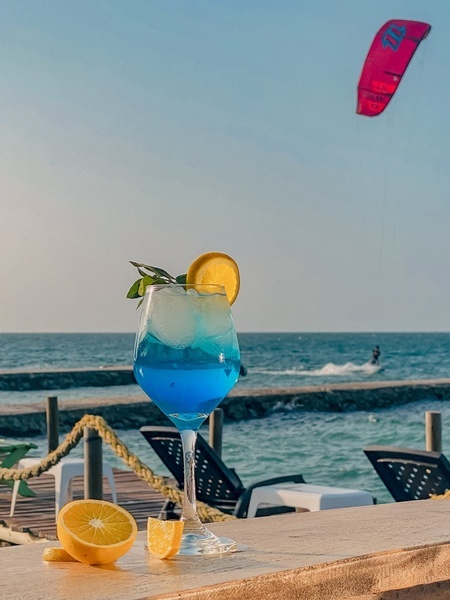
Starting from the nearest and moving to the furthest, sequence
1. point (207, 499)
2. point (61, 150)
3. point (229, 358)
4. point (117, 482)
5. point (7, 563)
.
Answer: point (7, 563) < point (229, 358) < point (207, 499) < point (117, 482) < point (61, 150)

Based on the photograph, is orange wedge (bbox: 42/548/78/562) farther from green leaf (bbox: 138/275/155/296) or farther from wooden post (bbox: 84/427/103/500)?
wooden post (bbox: 84/427/103/500)

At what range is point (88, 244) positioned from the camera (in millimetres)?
36844

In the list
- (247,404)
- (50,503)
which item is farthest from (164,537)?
(247,404)

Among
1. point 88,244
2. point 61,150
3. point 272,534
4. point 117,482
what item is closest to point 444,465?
point 272,534

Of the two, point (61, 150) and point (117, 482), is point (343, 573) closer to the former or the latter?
point (117, 482)

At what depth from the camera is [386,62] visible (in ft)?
67.5

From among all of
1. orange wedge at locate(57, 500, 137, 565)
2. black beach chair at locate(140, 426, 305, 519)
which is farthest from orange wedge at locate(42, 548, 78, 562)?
black beach chair at locate(140, 426, 305, 519)

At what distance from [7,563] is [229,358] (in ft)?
1.24

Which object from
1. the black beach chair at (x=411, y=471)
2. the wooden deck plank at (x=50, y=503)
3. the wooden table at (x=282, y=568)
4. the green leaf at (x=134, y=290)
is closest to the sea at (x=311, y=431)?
the wooden deck plank at (x=50, y=503)

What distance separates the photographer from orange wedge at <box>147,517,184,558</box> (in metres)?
1.35

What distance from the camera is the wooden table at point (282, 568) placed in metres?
1.20

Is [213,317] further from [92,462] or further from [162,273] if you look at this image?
[92,462]

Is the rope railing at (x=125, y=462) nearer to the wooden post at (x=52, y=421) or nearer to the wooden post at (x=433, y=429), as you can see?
the wooden post at (x=433, y=429)

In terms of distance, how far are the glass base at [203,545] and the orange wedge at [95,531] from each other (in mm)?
76
